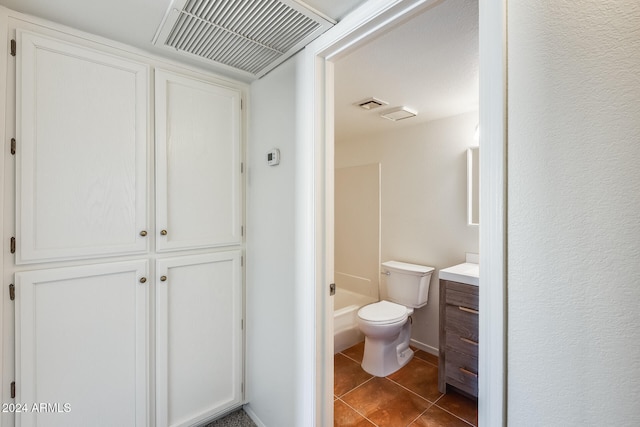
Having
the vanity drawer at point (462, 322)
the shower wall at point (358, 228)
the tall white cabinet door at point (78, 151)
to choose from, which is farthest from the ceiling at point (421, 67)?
the vanity drawer at point (462, 322)

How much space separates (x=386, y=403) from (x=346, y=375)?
1.35ft

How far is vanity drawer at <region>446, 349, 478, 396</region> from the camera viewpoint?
193 cm

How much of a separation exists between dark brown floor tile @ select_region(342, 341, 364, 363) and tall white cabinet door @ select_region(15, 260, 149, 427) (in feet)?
5.42

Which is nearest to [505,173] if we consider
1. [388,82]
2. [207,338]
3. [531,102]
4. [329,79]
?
[531,102]

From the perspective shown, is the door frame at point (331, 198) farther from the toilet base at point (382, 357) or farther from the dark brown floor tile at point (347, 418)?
the toilet base at point (382, 357)

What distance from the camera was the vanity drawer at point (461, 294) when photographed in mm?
1923

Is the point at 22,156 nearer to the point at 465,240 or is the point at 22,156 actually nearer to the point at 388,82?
the point at 388,82

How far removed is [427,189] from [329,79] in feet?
5.48

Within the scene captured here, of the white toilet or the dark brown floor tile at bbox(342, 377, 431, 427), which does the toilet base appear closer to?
the white toilet

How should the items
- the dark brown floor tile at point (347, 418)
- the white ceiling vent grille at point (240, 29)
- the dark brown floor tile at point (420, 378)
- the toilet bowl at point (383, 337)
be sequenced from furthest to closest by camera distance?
the toilet bowl at point (383, 337), the dark brown floor tile at point (420, 378), the dark brown floor tile at point (347, 418), the white ceiling vent grille at point (240, 29)

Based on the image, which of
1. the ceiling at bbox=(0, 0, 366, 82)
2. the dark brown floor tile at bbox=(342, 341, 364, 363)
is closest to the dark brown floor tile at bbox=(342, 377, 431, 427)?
the dark brown floor tile at bbox=(342, 341, 364, 363)

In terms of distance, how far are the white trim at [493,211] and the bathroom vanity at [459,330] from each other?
1278 mm

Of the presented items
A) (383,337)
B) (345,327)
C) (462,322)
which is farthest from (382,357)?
(462,322)

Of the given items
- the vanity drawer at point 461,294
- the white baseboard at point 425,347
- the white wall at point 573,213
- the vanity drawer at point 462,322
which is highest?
the white wall at point 573,213
